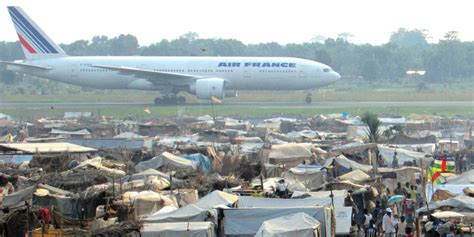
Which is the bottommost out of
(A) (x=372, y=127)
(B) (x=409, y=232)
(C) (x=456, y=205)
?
(A) (x=372, y=127)

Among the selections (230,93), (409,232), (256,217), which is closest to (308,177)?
(409,232)

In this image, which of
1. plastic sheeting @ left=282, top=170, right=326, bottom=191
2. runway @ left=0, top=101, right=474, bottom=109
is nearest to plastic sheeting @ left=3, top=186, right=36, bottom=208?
plastic sheeting @ left=282, top=170, right=326, bottom=191

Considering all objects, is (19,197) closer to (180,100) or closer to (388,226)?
(388,226)

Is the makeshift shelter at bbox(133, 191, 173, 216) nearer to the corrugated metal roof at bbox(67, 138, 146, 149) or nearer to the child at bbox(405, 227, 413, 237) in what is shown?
the child at bbox(405, 227, 413, 237)

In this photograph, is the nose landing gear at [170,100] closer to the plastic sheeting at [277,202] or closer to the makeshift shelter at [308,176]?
the makeshift shelter at [308,176]

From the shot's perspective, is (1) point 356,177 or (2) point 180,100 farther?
(2) point 180,100

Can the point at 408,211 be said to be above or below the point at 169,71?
above

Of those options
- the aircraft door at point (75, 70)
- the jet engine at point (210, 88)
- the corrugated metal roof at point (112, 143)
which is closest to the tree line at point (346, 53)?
the aircraft door at point (75, 70)
